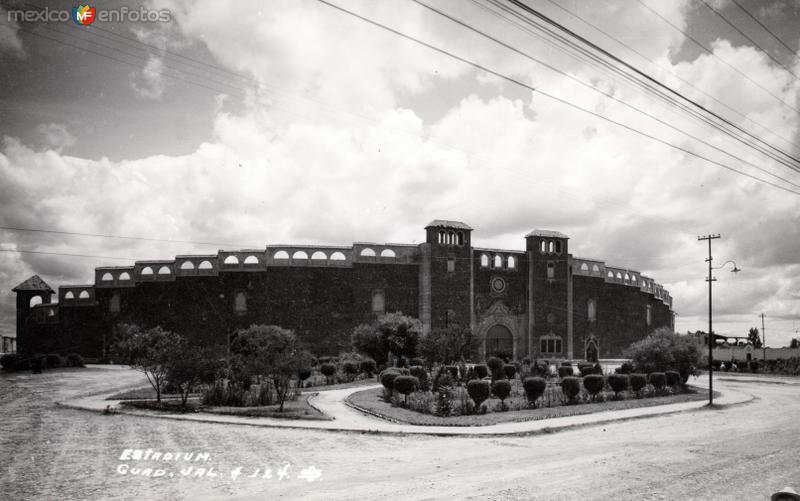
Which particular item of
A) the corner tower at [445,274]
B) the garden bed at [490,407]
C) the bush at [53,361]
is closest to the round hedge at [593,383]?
the garden bed at [490,407]

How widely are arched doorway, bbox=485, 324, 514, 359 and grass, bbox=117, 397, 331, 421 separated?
27951mm

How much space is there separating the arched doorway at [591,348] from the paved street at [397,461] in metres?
32.4

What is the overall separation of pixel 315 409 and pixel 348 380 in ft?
35.9

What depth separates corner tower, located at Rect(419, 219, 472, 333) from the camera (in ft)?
149

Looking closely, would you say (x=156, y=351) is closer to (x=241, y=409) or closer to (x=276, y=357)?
(x=241, y=409)

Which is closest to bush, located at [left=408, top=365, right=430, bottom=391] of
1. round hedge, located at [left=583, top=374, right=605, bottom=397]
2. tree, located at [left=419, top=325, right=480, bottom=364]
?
tree, located at [left=419, top=325, right=480, bottom=364]

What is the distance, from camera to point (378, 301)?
4431 cm

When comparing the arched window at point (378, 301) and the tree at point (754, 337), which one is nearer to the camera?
the arched window at point (378, 301)

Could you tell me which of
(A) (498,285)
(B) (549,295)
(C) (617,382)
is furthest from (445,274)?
(C) (617,382)

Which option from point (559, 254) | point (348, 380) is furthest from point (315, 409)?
point (559, 254)

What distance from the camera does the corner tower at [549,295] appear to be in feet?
158

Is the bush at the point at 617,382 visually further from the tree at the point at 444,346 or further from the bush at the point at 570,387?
the tree at the point at 444,346

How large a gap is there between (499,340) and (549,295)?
5645mm

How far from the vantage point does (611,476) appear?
10188 millimetres
